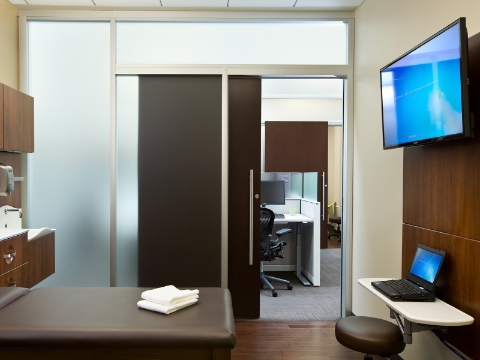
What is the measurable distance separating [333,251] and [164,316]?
5.39 m

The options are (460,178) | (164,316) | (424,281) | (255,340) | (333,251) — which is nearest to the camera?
(164,316)

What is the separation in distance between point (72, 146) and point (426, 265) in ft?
9.08

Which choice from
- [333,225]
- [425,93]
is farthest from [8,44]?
[333,225]

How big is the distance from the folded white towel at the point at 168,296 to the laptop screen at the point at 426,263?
3.63 feet

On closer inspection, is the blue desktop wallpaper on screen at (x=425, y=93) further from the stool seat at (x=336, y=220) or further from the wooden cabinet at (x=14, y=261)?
the stool seat at (x=336, y=220)

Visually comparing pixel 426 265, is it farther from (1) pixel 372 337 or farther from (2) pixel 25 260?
(2) pixel 25 260

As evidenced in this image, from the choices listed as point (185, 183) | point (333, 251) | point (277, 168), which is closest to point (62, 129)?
point (185, 183)

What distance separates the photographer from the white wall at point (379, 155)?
7.68 ft

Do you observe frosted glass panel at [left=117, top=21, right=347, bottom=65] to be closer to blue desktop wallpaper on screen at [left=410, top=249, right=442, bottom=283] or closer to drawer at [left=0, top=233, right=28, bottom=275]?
drawer at [left=0, top=233, right=28, bottom=275]

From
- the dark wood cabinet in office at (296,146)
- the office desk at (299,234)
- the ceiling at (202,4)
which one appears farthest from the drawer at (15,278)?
the dark wood cabinet in office at (296,146)

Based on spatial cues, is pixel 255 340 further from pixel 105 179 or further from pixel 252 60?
pixel 252 60

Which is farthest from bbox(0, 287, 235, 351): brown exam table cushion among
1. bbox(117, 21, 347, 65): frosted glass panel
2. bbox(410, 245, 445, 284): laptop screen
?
bbox(117, 21, 347, 65): frosted glass panel

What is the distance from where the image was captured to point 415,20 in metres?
2.45

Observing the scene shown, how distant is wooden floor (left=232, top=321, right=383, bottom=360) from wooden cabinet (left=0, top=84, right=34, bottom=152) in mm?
2059
